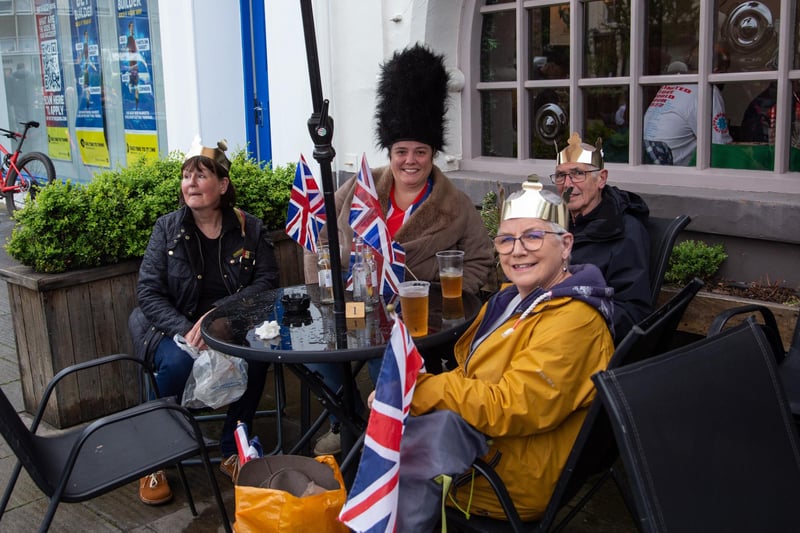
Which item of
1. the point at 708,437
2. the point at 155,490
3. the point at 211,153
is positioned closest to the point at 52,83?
the point at 211,153

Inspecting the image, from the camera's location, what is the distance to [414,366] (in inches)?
92.0

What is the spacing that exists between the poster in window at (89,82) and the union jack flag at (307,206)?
6.55 m

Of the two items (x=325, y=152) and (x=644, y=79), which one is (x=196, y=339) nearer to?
(x=325, y=152)

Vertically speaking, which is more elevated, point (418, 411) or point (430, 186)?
Answer: point (430, 186)

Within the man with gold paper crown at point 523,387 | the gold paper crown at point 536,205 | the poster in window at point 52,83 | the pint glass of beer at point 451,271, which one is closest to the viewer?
the man with gold paper crown at point 523,387

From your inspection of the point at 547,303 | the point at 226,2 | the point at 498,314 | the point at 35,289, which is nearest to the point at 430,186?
the point at 498,314

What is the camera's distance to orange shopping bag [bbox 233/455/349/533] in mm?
2357

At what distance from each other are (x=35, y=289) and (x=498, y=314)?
2.68 meters

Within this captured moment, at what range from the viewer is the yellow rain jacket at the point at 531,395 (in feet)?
7.80

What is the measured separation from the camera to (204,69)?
7633 mm

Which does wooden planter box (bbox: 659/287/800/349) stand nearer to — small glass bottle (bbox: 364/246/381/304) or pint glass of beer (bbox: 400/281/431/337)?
small glass bottle (bbox: 364/246/381/304)

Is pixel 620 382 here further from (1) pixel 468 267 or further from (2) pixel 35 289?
(2) pixel 35 289

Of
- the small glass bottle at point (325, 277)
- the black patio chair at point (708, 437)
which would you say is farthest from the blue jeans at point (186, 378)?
the black patio chair at point (708, 437)

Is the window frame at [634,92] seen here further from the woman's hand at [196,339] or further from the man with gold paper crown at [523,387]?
the woman's hand at [196,339]
